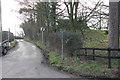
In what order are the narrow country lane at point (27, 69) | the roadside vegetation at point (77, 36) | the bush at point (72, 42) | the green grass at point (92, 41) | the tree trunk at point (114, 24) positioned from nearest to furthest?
1. the narrow country lane at point (27, 69)
2. the roadside vegetation at point (77, 36)
3. the tree trunk at point (114, 24)
4. the bush at point (72, 42)
5. the green grass at point (92, 41)

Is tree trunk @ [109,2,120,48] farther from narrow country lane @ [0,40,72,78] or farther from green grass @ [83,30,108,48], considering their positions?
narrow country lane @ [0,40,72,78]

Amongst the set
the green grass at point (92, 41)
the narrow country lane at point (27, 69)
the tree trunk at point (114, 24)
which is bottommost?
the narrow country lane at point (27, 69)

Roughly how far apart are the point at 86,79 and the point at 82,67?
3.74 ft

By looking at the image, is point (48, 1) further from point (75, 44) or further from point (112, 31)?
point (112, 31)

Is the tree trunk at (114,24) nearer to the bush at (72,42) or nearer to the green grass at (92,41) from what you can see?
the bush at (72,42)

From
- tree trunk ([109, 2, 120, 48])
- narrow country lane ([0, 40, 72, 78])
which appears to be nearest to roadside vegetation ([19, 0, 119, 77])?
narrow country lane ([0, 40, 72, 78])

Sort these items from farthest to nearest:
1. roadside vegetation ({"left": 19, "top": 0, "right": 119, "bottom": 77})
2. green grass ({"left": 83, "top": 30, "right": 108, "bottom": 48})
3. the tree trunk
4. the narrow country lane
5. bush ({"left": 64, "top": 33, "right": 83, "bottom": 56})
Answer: green grass ({"left": 83, "top": 30, "right": 108, "bottom": 48}) < bush ({"left": 64, "top": 33, "right": 83, "bottom": 56}) < the tree trunk < roadside vegetation ({"left": 19, "top": 0, "right": 119, "bottom": 77}) < the narrow country lane

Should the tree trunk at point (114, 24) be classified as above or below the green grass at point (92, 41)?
above

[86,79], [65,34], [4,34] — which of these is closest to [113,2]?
[65,34]

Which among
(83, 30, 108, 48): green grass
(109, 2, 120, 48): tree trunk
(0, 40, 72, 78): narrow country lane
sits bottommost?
(0, 40, 72, 78): narrow country lane

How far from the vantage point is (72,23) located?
11.2 meters

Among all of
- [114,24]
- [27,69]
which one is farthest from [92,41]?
[27,69]

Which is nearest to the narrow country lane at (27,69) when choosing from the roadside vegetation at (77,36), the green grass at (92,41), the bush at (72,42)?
the roadside vegetation at (77,36)

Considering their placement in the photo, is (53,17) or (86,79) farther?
(53,17)
